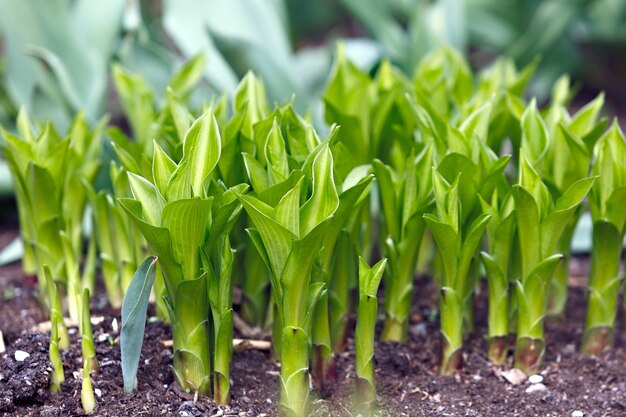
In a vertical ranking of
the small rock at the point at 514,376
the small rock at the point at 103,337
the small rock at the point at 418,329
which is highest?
the small rock at the point at 103,337

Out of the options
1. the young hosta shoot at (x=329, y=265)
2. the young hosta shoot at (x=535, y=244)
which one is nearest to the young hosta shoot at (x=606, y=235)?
the young hosta shoot at (x=535, y=244)

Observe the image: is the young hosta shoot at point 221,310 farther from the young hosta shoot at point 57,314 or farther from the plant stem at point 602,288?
the plant stem at point 602,288

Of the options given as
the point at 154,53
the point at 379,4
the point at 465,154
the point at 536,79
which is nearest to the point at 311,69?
the point at 379,4

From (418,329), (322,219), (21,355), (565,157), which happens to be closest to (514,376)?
(418,329)

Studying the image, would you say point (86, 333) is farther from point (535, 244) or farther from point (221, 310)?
point (535, 244)

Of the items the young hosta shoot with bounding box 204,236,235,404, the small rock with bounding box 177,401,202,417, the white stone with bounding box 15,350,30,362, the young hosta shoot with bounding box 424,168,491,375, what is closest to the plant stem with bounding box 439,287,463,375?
the young hosta shoot with bounding box 424,168,491,375

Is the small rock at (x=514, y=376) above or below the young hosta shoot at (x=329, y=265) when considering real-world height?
below

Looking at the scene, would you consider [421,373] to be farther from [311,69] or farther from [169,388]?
[311,69]
